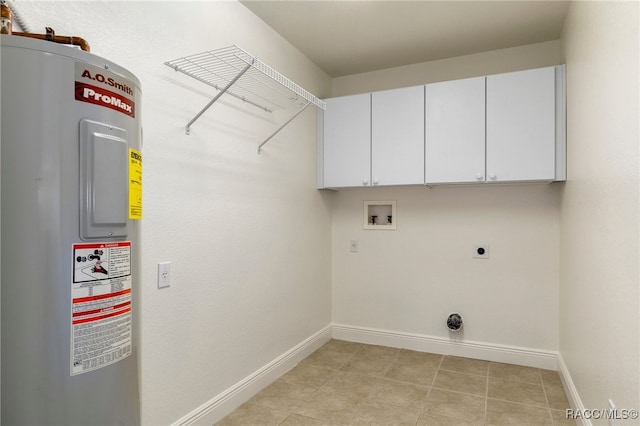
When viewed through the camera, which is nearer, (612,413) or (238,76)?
(612,413)

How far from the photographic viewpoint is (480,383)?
2705mm

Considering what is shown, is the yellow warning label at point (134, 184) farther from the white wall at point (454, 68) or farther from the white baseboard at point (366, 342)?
the white wall at point (454, 68)

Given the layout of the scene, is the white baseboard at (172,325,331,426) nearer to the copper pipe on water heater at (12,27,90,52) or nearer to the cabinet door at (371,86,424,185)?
the cabinet door at (371,86,424,185)

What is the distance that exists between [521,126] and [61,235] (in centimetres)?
290

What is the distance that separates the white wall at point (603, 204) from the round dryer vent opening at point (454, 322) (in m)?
0.82

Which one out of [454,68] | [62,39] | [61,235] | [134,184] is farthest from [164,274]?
[454,68]

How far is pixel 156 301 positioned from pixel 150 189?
0.55m

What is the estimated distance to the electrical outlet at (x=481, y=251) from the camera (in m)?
3.19

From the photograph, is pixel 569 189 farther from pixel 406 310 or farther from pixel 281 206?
pixel 281 206

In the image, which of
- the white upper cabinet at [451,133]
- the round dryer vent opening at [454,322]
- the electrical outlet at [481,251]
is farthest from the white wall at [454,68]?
the round dryer vent opening at [454,322]

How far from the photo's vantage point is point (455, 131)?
296 centimetres

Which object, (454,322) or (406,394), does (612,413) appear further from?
(454,322)

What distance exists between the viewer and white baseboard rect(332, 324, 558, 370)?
9.83 ft

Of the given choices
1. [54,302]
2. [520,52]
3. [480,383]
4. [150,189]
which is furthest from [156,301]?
[520,52]
